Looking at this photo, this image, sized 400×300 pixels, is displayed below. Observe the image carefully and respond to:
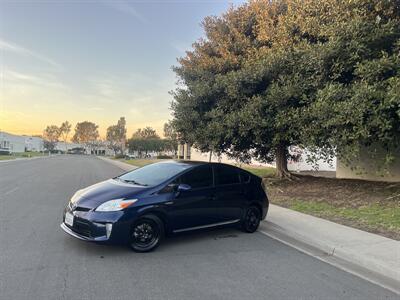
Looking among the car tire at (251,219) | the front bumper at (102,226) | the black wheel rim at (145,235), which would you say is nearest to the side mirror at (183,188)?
the black wheel rim at (145,235)

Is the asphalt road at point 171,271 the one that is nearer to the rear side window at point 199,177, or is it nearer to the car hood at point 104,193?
the car hood at point 104,193

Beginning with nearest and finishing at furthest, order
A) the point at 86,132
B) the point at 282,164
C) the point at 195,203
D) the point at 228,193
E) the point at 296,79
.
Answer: the point at 195,203 → the point at 228,193 → the point at 296,79 → the point at 282,164 → the point at 86,132

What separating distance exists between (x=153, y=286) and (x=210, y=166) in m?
3.15

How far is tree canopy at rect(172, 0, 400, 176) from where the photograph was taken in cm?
927

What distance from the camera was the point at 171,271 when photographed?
4988mm

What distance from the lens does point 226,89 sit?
1338 cm

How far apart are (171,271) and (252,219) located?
3.09m

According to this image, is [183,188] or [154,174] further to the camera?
[154,174]

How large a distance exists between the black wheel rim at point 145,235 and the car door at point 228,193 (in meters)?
1.52

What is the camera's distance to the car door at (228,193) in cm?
705

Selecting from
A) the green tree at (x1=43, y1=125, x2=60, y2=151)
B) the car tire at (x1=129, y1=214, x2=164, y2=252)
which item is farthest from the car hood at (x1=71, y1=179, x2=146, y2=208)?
the green tree at (x1=43, y1=125, x2=60, y2=151)

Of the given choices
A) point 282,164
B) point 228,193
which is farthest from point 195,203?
point 282,164

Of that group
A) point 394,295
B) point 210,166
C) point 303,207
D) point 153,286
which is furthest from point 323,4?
point 153,286

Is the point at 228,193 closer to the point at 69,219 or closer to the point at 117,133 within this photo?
the point at 69,219
